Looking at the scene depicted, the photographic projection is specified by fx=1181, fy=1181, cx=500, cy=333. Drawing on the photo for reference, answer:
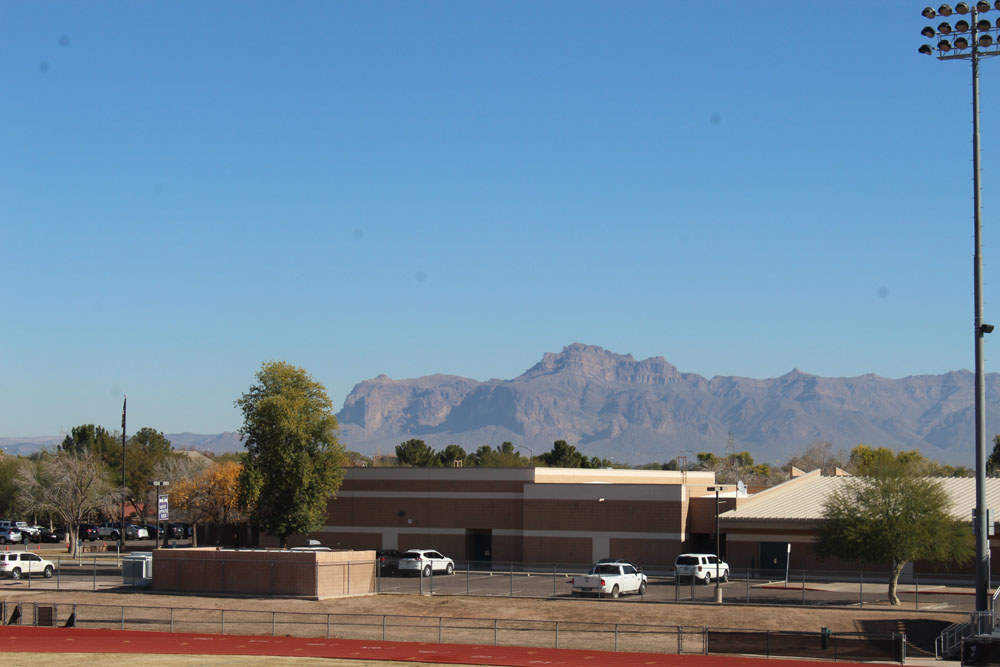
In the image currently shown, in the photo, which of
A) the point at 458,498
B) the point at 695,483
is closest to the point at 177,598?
→ the point at 458,498

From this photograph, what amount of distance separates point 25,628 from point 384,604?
15.8 meters

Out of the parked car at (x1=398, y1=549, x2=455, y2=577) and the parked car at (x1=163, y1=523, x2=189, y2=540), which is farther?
the parked car at (x1=163, y1=523, x2=189, y2=540)

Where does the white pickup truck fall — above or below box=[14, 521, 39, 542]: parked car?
above

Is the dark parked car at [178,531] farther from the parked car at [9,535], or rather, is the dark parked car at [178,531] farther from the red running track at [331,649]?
the red running track at [331,649]

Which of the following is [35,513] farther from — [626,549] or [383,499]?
[626,549]

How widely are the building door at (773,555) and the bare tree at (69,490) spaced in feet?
162

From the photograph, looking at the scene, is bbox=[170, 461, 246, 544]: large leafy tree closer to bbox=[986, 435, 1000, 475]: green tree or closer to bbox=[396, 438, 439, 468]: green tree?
bbox=[396, 438, 439, 468]: green tree

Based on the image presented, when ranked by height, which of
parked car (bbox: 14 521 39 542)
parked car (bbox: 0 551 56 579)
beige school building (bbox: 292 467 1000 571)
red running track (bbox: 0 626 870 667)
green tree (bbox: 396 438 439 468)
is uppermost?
green tree (bbox: 396 438 439 468)

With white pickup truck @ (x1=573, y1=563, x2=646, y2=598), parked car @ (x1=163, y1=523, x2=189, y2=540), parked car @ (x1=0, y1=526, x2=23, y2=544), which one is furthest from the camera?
parked car @ (x1=163, y1=523, x2=189, y2=540)

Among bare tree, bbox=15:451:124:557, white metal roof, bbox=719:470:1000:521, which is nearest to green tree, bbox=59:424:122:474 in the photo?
bare tree, bbox=15:451:124:557

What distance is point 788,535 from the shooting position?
71.9 meters

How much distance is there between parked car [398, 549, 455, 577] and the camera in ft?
218

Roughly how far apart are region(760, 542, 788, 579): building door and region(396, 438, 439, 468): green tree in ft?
299

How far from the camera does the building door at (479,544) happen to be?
80062mm
